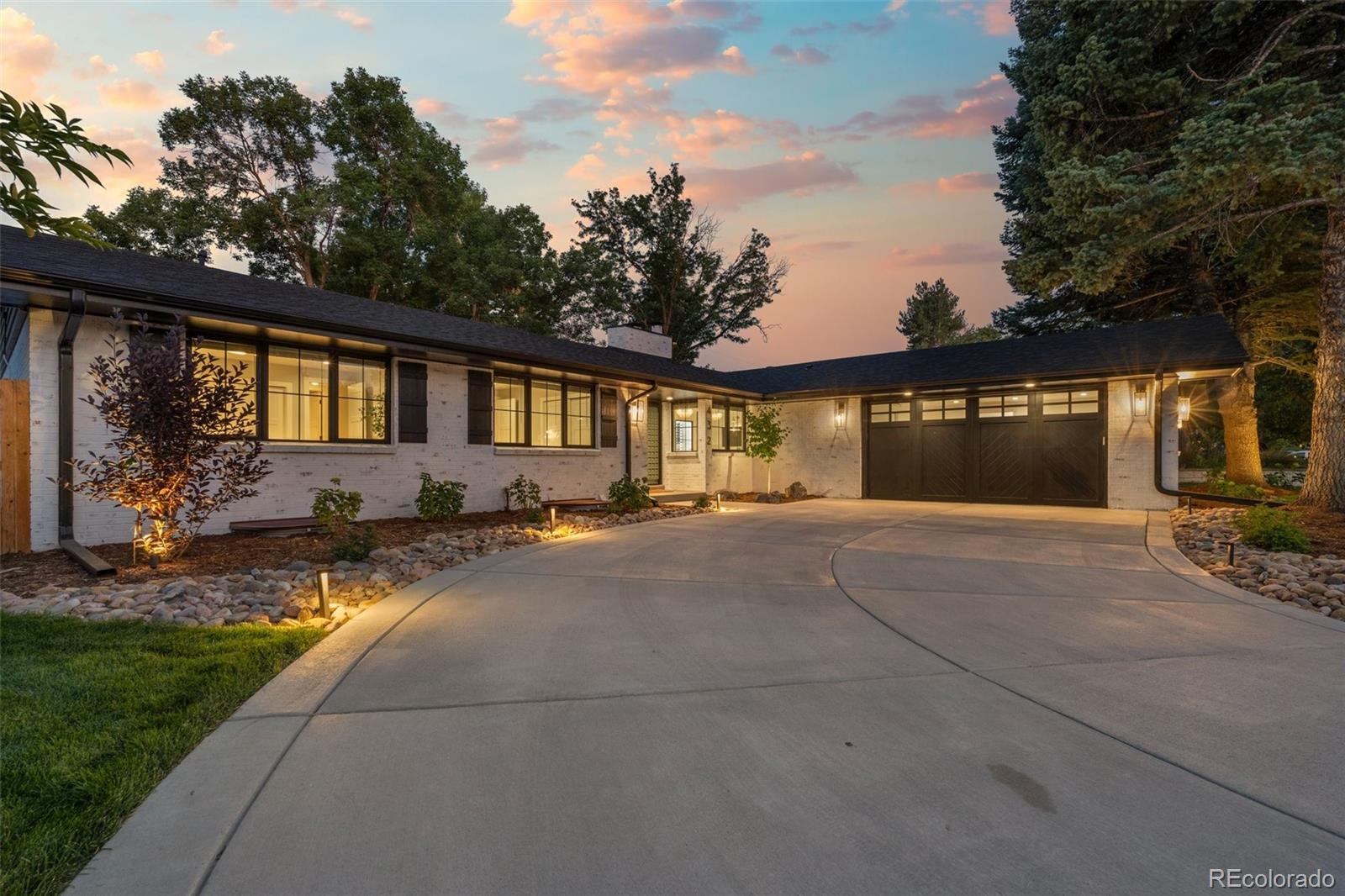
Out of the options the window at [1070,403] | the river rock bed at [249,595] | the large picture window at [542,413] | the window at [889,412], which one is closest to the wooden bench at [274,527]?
the river rock bed at [249,595]

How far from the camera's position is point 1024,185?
16.8m

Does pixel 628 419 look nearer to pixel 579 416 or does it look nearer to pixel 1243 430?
pixel 579 416

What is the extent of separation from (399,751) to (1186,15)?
16.0m

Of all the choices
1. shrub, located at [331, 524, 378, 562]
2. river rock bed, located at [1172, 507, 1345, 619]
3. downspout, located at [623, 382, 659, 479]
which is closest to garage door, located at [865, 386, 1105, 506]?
river rock bed, located at [1172, 507, 1345, 619]

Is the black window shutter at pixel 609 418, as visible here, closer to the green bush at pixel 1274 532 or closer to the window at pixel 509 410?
the window at pixel 509 410

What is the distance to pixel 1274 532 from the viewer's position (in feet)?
22.5

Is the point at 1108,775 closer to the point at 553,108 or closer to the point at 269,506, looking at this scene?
the point at 269,506

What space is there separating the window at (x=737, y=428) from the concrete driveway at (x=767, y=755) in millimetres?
11861

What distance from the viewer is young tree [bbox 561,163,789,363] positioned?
3019 cm

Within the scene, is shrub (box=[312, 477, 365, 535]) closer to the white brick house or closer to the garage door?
the white brick house

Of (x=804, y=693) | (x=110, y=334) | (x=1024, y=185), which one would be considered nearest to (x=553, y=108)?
(x=110, y=334)

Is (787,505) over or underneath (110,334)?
underneath

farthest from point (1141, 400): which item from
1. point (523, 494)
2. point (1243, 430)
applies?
point (523, 494)

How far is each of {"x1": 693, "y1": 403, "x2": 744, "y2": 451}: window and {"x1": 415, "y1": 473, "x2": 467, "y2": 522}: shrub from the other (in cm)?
819
